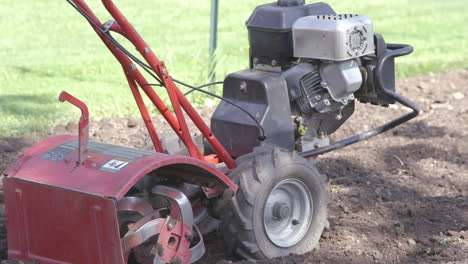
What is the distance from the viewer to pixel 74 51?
9.20 m

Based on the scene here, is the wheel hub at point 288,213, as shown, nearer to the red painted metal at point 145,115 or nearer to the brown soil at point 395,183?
the brown soil at point 395,183

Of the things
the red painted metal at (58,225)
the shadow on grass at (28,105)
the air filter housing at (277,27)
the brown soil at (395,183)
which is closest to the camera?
the red painted metal at (58,225)

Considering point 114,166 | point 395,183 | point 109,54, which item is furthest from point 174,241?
point 109,54

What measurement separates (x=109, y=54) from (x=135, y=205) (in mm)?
5529

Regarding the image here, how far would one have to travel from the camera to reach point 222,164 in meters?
4.42

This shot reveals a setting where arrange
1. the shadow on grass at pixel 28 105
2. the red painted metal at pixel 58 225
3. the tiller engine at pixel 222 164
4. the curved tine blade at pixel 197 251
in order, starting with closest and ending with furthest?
the red painted metal at pixel 58 225
the tiller engine at pixel 222 164
the curved tine blade at pixel 197 251
the shadow on grass at pixel 28 105

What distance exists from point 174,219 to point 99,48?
19.4 ft

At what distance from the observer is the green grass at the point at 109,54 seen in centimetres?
721

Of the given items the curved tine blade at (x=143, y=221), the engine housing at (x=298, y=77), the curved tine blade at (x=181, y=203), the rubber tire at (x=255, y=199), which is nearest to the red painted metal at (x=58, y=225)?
the curved tine blade at (x=143, y=221)

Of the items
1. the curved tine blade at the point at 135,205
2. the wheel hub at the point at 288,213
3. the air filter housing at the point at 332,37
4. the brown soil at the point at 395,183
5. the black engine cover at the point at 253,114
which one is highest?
the air filter housing at the point at 332,37

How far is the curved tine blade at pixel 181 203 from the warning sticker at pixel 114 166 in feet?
0.81

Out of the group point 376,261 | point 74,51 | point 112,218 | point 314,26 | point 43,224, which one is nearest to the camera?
point 112,218

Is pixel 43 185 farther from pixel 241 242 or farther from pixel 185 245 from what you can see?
pixel 241 242

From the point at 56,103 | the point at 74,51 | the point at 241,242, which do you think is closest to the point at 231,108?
the point at 241,242
